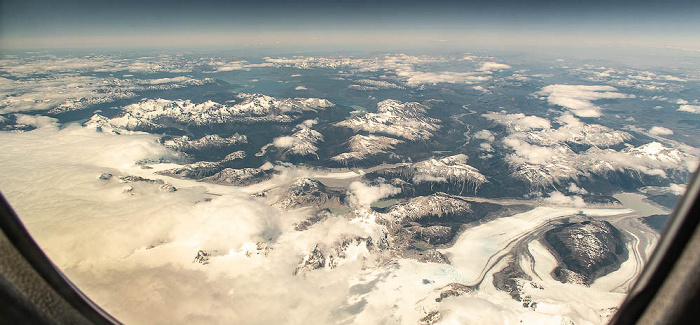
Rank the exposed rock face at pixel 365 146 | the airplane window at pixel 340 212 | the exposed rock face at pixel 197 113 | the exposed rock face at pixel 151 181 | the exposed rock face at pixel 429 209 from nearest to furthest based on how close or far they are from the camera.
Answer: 1. the airplane window at pixel 340 212
2. the exposed rock face at pixel 151 181
3. the exposed rock face at pixel 429 209
4. the exposed rock face at pixel 365 146
5. the exposed rock face at pixel 197 113

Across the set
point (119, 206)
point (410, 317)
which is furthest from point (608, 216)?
point (119, 206)

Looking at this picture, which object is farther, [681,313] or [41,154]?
[41,154]

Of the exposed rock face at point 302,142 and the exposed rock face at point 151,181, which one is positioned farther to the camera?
the exposed rock face at point 302,142

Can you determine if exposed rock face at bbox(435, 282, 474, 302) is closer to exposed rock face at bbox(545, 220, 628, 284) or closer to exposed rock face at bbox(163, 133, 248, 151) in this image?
exposed rock face at bbox(545, 220, 628, 284)

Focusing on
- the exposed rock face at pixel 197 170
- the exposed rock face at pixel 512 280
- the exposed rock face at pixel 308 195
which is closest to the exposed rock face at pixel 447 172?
the exposed rock face at pixel 308 195

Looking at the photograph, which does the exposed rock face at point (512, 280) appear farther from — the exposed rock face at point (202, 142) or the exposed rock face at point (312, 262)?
the exposed rock face at point (202, 142)

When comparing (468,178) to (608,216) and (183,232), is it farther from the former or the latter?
(183,232)

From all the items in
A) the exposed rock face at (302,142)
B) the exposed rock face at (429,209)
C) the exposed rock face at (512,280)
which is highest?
the exposed rock face at (302,142)

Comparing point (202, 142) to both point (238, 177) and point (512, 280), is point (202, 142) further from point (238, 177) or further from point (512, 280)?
point (512, 280)
